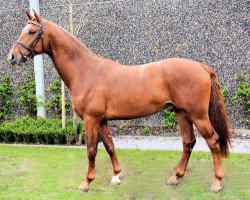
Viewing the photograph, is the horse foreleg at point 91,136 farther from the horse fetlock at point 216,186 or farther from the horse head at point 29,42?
the horse fetlock at point 216,186

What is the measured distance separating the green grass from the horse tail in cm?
63

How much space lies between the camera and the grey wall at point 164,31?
32.4ft

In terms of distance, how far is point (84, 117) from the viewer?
237 inches

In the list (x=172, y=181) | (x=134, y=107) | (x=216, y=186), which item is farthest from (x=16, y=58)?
(x=216, y=186)

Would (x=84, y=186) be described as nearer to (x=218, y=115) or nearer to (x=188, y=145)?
(x=188, y=145)

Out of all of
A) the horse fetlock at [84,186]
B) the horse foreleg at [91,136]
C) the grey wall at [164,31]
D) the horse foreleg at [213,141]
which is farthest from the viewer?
the grey wall at [164,31]

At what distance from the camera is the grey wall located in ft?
32.4

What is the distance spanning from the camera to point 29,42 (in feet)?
19.3

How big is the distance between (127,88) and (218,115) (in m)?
1.29

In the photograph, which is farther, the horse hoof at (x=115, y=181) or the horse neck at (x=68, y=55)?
the horse hoof at (x=115, y=181)

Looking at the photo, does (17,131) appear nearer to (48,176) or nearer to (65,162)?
(65,162)

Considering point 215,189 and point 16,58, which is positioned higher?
point 16,58

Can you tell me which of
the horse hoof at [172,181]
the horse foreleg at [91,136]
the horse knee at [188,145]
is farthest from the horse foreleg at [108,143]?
the horse knee at [188,145]

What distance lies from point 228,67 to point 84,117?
4.99m
